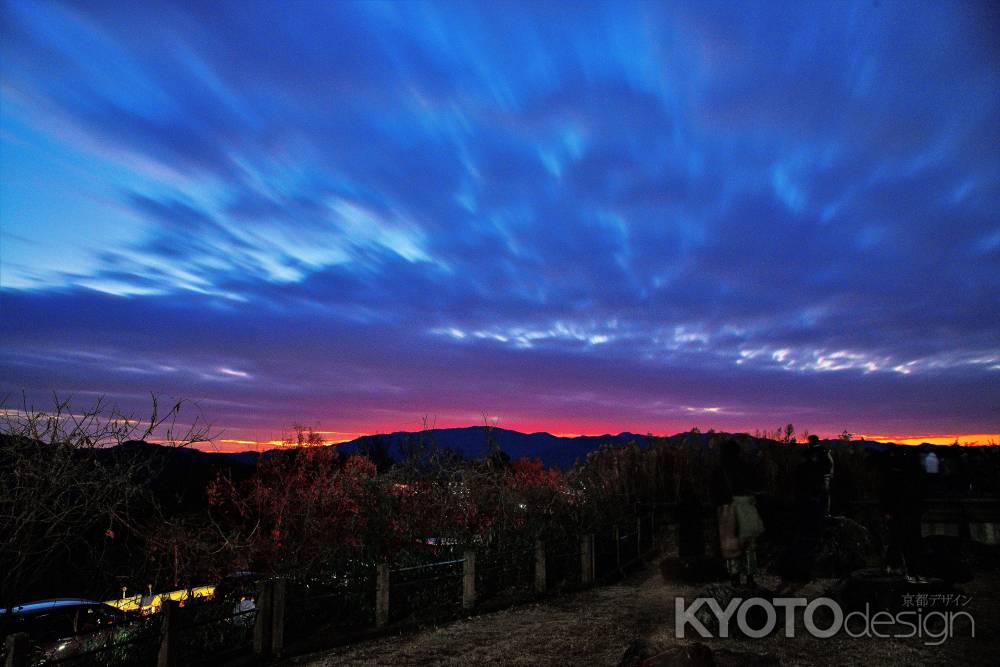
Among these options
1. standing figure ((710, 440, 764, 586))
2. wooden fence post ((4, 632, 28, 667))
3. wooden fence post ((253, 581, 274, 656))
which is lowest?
wooden fence post ((253, 581, 274, 656))

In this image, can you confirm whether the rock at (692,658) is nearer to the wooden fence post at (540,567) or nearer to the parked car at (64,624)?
the wooden fence post at (540,567)

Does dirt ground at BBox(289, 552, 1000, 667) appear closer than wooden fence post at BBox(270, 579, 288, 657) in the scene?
Yes

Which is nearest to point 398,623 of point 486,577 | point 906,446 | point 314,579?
point 314,579

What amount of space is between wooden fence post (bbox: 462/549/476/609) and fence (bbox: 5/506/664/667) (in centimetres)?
2

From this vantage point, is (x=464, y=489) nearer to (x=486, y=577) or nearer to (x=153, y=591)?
(x=486, y=577)

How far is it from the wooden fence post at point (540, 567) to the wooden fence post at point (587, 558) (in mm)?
1342

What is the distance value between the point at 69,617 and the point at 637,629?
9109mm

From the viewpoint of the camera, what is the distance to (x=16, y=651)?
5949mm

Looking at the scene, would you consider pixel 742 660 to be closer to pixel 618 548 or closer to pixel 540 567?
pixel 540 567

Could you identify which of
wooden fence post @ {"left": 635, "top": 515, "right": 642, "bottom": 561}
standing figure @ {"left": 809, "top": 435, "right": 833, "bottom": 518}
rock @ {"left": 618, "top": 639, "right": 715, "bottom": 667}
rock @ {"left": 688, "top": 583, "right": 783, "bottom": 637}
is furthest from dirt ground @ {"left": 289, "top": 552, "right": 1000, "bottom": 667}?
wooden fence post @ {"left": 635, "top": 515, "right": 642, "bottom": 561}

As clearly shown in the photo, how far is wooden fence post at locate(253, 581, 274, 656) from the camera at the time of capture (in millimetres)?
8453

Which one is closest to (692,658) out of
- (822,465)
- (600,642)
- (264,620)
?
(600,642)

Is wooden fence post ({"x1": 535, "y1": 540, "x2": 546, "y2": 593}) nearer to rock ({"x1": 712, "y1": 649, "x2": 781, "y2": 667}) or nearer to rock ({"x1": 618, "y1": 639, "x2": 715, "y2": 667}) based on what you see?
rock ({"x1": 618, "y1": 639, "x2": 715, "y2": 667})

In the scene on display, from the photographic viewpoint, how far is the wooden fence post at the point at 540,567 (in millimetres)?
12328
